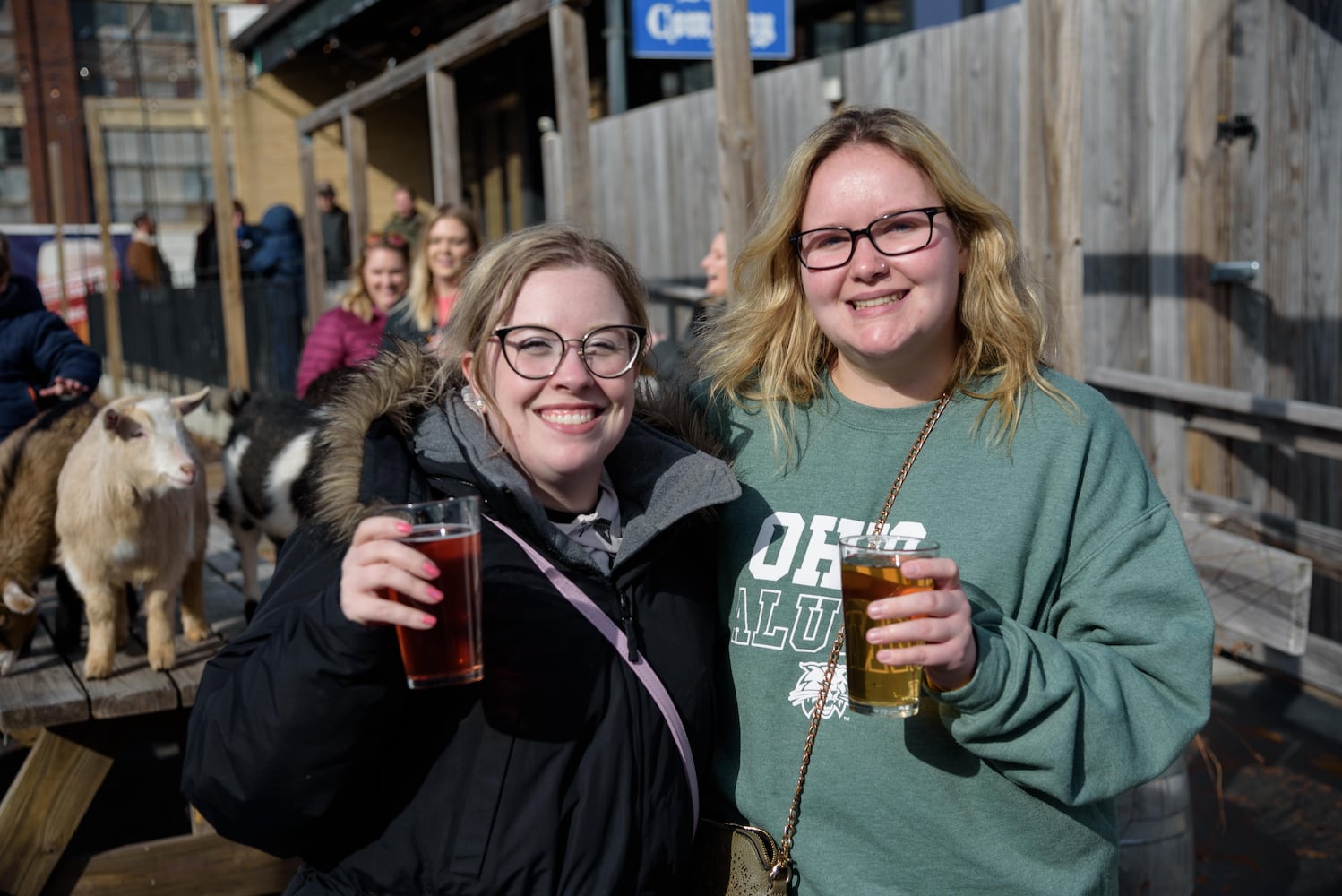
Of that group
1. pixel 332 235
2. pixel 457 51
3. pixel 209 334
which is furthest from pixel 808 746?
pixel 332 235

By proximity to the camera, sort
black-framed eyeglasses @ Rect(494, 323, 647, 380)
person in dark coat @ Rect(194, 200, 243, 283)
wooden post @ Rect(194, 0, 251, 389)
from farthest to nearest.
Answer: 1. person in dark coat @ Rect(194, 200, 243, 283)
2. wooden post @ Rect(194, 0, 251, 389)
3. black-framed eyeglasses @ Rect(494, 323, 647, 380)

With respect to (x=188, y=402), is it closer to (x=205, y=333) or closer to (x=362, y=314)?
(x=362, y=314)

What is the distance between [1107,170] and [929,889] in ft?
14.0

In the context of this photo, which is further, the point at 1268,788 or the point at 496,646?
the point at 1268,788

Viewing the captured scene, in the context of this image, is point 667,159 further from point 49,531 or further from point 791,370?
point 791,370

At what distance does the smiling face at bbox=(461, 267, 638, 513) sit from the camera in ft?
6.55

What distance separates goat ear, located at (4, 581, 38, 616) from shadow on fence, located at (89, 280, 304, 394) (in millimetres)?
7025

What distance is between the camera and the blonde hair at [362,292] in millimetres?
6414

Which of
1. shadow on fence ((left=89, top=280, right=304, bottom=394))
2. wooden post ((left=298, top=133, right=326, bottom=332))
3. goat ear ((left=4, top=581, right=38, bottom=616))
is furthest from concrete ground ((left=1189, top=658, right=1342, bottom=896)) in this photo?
shadow on fence ((left=89, top=280, right=304, bottom=394))

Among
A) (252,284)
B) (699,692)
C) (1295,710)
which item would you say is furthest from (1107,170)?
(252,284)

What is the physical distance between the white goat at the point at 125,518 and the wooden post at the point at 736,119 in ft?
6.48

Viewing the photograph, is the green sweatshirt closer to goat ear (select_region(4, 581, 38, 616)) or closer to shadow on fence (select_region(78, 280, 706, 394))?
goat ear (select_region(4, 581, 38, 616))

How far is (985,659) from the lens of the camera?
176 centimetres

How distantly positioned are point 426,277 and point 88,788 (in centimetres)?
310
